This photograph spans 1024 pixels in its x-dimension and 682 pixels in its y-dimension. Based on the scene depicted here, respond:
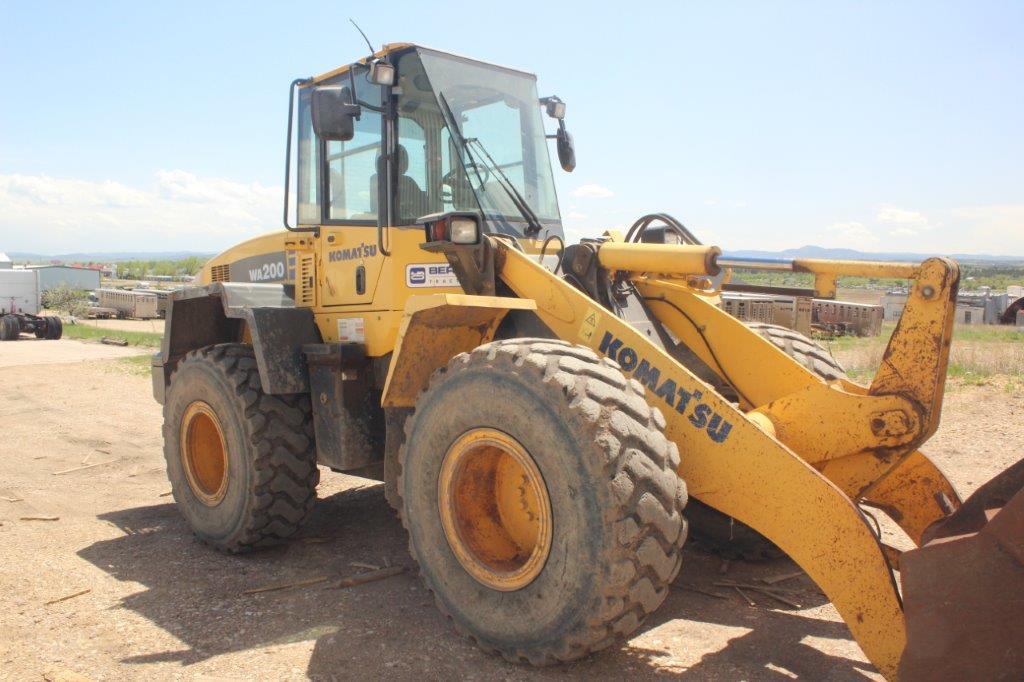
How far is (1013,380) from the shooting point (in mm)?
12227

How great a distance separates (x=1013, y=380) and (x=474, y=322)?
10682 millimetres

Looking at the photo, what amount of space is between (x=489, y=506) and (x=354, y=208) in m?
2.34

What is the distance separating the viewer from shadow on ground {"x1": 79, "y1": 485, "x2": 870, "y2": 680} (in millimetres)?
3805

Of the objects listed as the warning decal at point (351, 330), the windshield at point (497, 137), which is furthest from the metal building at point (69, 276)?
the windshield at point (497, 137)

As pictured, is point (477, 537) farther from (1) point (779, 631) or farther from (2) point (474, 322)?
(1) point (779, 631)

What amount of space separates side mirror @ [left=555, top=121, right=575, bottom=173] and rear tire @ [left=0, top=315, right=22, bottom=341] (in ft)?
85.1

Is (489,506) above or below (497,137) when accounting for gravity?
below

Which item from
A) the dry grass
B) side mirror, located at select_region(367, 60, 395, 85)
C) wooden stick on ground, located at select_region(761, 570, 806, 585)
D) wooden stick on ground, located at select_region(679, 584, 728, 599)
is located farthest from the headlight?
the dry grass

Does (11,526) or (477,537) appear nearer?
(477,537)

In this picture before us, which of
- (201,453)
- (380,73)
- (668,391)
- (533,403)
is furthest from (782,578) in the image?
(201,453)

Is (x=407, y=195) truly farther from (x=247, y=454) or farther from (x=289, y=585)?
(x=289, y=585)

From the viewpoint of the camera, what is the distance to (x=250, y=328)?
5523 millimetres

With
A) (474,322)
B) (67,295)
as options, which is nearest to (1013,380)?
(474,322)

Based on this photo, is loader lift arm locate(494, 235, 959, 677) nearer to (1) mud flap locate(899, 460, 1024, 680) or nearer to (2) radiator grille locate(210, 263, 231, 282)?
(1) mud flap locate(899, 460, 1024, 680)
